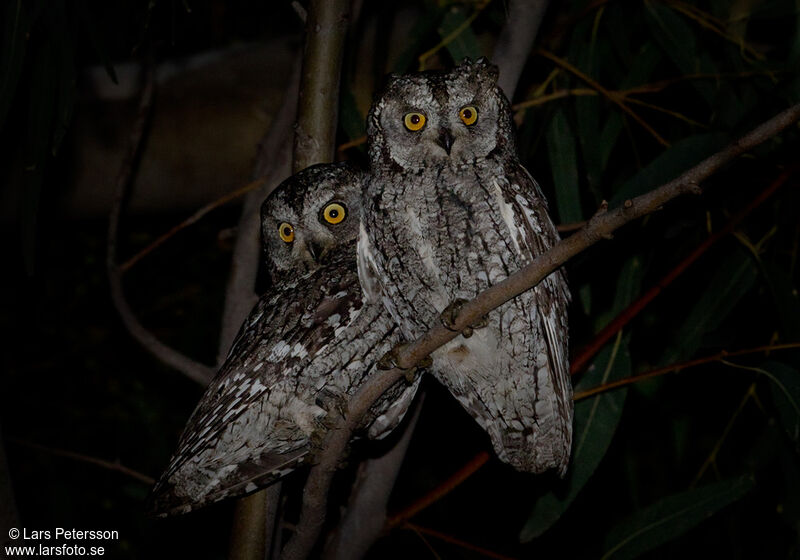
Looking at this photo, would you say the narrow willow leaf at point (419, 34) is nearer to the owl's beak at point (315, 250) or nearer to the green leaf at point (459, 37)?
the green leaf at point (459, 37)

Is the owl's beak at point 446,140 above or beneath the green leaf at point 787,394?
above

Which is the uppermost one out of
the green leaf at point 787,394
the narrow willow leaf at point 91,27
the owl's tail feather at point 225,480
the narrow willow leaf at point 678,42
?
the narrow willow leaf at point 91,27

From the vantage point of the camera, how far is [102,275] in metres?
4.28

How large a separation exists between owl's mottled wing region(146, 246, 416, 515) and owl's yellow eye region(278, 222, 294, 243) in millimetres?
258

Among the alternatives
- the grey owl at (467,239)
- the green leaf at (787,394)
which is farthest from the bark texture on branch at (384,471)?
the green leaf at (787,394)

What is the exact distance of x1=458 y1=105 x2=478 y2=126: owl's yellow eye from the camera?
210 cm

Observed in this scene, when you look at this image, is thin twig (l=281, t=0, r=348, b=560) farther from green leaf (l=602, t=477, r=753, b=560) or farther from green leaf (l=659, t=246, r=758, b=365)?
green leaf (l=602, t=477, r=753, b=560)

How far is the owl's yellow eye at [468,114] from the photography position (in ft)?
6.90

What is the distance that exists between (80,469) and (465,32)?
9.23ft

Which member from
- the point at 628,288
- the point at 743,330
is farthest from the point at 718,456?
the point at 628,288

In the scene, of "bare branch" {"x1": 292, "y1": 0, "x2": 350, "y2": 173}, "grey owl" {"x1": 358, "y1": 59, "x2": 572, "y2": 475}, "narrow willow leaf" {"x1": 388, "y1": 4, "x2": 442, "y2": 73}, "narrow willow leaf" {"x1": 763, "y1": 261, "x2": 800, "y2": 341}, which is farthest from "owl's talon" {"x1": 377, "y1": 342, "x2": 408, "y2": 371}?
"narrow willow leaf" {"x1": 763, "y1": 261, "x2": 800, "y2": 341}

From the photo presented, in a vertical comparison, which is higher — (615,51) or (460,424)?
(615,51)

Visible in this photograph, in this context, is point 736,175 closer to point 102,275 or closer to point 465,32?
point 465,32

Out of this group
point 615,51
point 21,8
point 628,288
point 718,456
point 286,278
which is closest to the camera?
point 21,8
